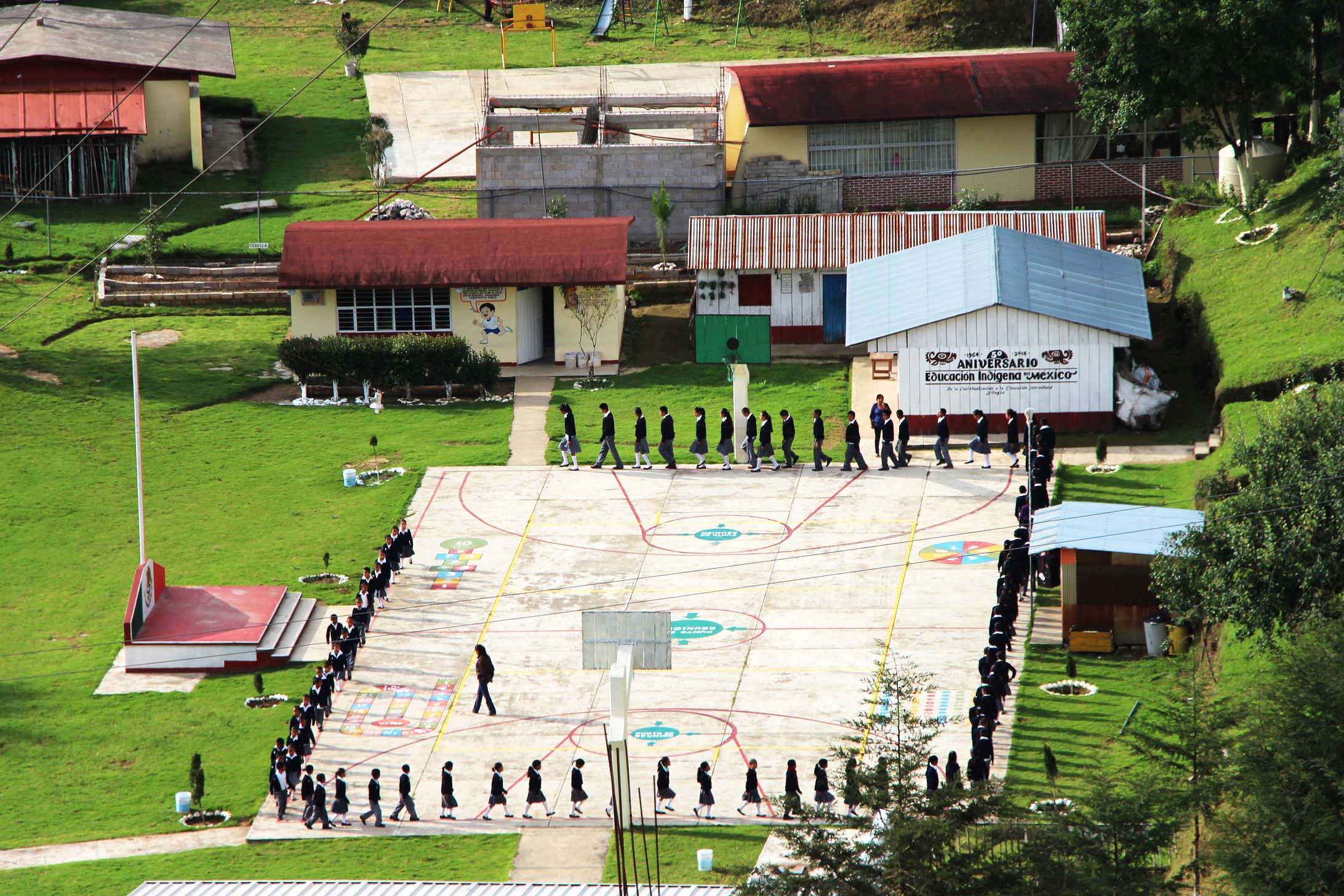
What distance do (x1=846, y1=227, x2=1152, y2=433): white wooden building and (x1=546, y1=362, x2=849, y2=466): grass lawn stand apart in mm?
2566

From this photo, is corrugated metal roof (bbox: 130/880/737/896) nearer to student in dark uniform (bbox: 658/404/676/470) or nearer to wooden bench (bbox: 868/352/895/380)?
student in dark uniform (bbox: 658/404/676/470)

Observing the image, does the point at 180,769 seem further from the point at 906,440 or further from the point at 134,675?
the point at 906,440

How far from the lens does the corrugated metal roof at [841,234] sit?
2018 inches

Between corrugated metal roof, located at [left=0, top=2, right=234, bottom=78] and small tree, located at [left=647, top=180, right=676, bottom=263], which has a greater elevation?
corrugated metal roof, located at [left=0, top=2, right=234, bottom=78]

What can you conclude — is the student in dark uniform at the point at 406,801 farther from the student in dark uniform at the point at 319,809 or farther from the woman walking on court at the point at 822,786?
the woman walking on court at the point at 822,786

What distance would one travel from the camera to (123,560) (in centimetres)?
3906

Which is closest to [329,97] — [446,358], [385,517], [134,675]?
[446,358]

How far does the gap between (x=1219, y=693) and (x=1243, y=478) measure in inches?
207

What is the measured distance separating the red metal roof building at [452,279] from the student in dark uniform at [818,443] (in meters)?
10.1

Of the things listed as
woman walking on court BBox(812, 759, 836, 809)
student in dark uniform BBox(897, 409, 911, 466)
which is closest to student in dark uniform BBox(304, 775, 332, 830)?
woman walking on court BBox(812, 759, 836, 809)

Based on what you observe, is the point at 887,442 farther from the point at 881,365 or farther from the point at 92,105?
the point at 92,105

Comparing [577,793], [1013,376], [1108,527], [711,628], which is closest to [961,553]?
[1108,527]

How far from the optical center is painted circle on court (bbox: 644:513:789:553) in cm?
3831

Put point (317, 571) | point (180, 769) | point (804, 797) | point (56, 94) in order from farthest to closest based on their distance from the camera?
point (56, 94) → point (317, 571) → point (180, 769) → point (804, 797)
